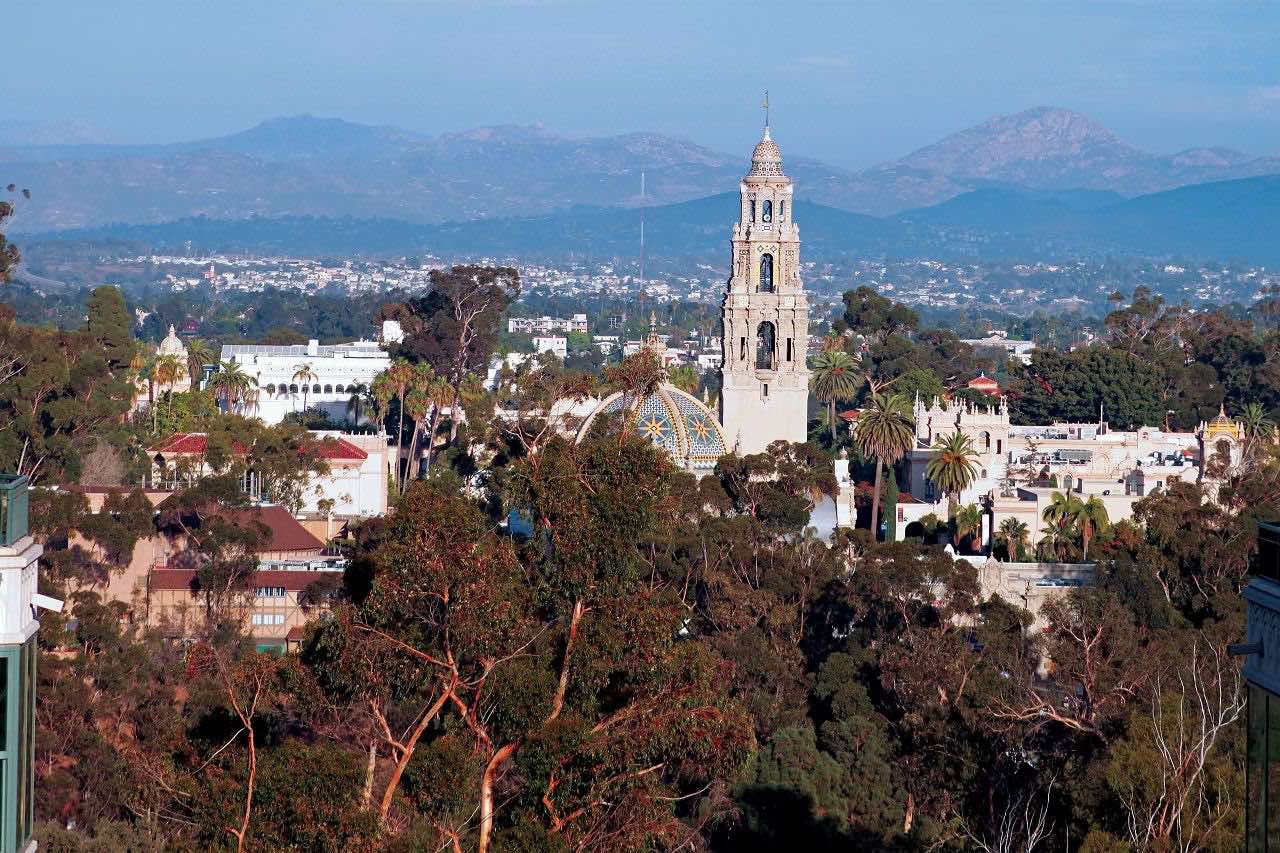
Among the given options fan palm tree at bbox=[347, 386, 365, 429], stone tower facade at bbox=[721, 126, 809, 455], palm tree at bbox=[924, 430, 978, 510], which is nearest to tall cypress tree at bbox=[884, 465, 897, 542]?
palm tree at bbox=[924, 430, 978, 510]

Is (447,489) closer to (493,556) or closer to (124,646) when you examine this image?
(124,646)

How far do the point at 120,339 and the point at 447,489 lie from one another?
24.3 m

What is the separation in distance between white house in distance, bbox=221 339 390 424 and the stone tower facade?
36.2 metres

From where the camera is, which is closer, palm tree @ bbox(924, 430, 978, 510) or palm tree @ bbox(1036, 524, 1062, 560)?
palm tree @ bbox(1036, 524, 1062, 560)

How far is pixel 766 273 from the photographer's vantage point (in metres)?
70.5

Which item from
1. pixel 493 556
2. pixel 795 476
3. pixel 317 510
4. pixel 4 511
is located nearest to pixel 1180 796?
pixel 493 556

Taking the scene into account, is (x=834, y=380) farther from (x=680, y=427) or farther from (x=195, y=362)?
(x=680, y=427)

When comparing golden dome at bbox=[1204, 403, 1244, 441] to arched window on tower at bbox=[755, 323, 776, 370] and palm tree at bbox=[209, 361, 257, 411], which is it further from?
palm tree at bbox=[209, 361, 257, 411]

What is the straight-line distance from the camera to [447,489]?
54469 mm

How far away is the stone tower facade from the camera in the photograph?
68.4m

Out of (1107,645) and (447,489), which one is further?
(447,489)

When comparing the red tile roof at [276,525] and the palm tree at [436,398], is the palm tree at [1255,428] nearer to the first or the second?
the palm tree at [436,398]

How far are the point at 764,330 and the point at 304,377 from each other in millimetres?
A: 40813

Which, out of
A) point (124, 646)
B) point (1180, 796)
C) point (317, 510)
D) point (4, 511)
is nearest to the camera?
point (4, 511)
